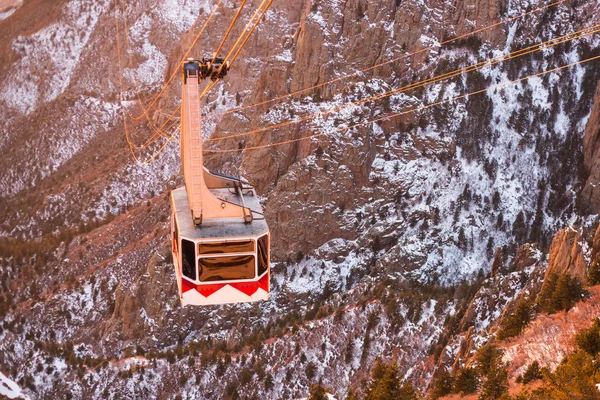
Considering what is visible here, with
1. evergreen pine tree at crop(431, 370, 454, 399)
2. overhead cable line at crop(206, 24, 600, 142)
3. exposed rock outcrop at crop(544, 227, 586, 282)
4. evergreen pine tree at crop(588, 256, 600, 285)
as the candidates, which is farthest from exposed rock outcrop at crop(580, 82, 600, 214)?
evergreen pine tree at crop(431, 370, 454, 399)

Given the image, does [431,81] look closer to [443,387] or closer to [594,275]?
[594,275]

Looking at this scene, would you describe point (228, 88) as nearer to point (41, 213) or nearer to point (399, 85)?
point (399, 85)

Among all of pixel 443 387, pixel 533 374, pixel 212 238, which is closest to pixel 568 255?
pixel 443 387

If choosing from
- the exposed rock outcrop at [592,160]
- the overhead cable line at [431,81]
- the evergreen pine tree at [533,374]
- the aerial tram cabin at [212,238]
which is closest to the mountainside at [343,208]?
the exposed rock outcrop at [592,160]

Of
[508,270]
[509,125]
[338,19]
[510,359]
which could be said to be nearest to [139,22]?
[338,19]

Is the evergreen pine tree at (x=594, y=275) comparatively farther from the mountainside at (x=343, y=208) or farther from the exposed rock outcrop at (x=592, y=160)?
the exposed rock outcrop at (x=592, y=160)
